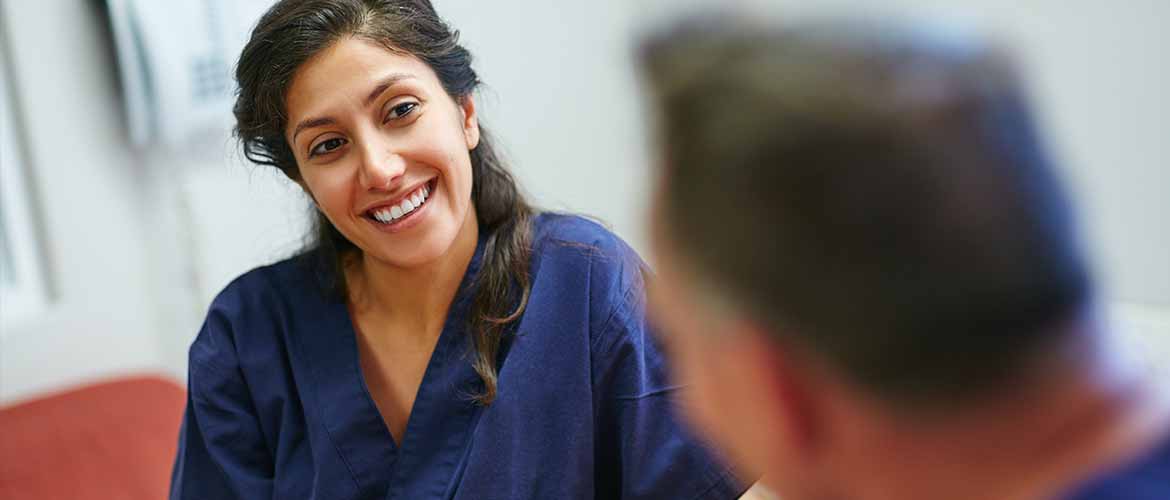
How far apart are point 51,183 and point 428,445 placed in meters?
1.37

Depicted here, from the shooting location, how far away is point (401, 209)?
123 centimetres

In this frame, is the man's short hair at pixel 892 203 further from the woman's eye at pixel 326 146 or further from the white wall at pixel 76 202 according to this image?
the white wall at pixel 76 202

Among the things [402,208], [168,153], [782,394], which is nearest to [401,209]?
[402,208]

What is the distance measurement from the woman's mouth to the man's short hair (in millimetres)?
783

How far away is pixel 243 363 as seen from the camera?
4.38 feet

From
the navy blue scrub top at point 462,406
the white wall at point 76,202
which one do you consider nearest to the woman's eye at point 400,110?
the navy blue scrub top at point 462,406

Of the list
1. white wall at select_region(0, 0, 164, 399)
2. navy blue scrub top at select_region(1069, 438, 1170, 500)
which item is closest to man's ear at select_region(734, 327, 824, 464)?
navy blue scrub top at select_region(1069, 438, 1170, 500)

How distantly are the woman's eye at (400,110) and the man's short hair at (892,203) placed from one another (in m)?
0.77

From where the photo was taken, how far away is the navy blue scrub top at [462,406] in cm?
121

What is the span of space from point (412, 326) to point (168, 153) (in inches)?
48.9

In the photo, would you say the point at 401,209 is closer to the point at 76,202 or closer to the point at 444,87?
the point at 444,87

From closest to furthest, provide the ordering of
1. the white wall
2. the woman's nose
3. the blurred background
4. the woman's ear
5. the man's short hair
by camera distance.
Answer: the man's short hair < the woman's nose < the woman's ear < the blurred background < the white wall

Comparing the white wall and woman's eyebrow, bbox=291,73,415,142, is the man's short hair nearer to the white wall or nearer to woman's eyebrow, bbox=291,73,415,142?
woman's eyebrow, bbox=291,73,415,142

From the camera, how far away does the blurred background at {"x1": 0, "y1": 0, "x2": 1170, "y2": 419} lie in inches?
65.8
